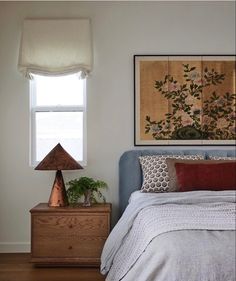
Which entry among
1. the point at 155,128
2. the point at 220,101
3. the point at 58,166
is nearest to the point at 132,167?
the point at 155,128

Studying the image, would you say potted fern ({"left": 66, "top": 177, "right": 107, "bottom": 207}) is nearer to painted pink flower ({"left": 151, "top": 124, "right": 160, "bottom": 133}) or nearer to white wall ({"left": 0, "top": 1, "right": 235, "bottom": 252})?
white wall ({"left": 0, "top": 1, "right": 235, "bottom": 252})

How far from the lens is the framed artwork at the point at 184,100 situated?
3.53 m

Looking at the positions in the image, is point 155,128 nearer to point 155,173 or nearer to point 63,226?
point 155,173

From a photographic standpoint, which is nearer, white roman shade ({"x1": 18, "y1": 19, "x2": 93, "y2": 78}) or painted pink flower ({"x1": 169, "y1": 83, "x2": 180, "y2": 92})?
white roman shade ({"x1": 18, "y1": 19, "x2": 93, "y2": 78})

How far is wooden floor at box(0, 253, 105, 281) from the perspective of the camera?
279cm

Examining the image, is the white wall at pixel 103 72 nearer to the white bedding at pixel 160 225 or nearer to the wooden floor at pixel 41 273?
the wooden floor at pixel 41 273

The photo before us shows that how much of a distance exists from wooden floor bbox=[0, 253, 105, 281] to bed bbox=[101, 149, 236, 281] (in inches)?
10.0

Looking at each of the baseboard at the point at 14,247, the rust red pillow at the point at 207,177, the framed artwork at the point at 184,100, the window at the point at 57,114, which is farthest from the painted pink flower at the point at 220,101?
the baseboard at the point at 14,247

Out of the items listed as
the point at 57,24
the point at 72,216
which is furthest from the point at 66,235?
the point at 57,24

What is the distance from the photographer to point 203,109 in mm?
3547

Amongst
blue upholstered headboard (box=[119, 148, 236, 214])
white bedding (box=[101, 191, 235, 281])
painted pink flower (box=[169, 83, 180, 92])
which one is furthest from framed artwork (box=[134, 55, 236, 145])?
white bedding (box=[101, 191, 235, 281])

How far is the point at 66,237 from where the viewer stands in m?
3.03

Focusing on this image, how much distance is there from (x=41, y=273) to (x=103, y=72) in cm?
195

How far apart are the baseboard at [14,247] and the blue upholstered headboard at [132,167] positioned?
1.03 metres
